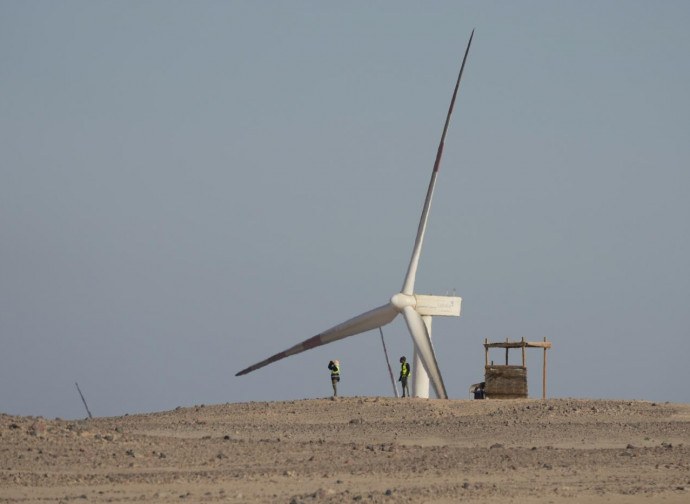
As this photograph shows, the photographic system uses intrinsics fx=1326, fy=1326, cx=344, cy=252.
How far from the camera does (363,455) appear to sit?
28.5 metres

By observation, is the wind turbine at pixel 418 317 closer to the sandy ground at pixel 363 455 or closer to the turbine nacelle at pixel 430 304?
the turbine nacelle at pixel 430 304

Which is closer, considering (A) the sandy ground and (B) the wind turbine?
(A) the sandy ground

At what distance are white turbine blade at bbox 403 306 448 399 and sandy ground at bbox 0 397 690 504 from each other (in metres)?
4.87

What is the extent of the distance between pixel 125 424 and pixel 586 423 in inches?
539

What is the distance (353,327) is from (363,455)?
21.5 m

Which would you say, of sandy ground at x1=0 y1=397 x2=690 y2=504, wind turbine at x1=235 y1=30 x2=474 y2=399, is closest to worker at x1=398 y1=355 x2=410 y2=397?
wind turbine at x1=235 y1=30 x2=474 y2=399

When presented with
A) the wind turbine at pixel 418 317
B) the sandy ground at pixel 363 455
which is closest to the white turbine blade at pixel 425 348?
the wind turbine at pixel 418 317

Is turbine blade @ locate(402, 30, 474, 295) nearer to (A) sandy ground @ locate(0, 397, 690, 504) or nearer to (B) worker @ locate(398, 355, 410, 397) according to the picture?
(B) worker @ locate(398, 355, 410, 397)

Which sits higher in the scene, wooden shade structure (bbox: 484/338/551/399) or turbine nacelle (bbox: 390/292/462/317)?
turbine nacelle (bbox: 390/292/462/317)

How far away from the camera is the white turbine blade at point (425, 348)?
4725cm

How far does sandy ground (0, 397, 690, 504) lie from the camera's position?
22.7 meters

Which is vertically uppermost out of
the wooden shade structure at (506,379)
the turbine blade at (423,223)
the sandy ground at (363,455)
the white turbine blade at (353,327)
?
the turbine blade at (423,223)

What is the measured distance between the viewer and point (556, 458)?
2809 centimetres

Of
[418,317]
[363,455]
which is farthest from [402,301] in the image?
[363,455]
